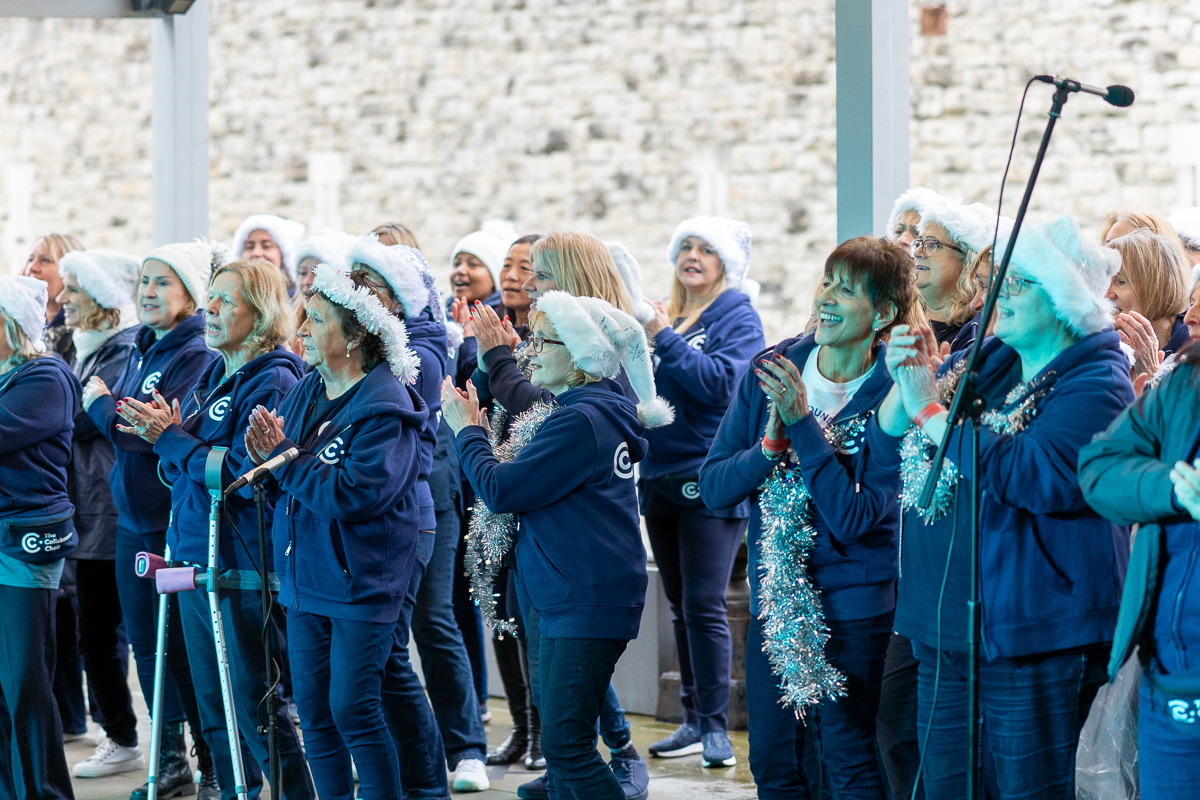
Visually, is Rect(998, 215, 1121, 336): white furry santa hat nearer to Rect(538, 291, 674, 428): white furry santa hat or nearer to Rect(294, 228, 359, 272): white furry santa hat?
Rect(538, 291, 674, 428): white furry santa hat

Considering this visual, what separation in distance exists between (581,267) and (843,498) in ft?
3.87

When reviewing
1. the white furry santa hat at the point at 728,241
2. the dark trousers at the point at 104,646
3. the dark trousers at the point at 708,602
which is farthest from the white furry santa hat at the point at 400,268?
the dark trousers at the point at 104,646

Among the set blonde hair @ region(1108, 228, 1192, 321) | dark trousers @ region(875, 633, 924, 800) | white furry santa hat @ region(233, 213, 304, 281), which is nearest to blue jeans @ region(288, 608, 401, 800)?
dark trousers @ region(875, 633, 924, 800)

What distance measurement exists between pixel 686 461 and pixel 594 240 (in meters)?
1.18

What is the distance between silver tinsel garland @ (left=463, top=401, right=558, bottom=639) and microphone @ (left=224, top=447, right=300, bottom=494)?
1.78ft

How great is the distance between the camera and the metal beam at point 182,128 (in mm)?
6867

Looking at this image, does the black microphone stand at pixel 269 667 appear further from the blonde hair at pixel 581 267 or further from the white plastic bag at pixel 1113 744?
the white plastic bag at pixel 1113 744

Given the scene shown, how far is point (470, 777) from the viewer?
487 cm

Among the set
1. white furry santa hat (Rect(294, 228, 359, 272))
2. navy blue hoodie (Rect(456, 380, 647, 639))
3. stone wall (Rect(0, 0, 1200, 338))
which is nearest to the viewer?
navy blue hoodie (Rect(456, 380, 647, 639))

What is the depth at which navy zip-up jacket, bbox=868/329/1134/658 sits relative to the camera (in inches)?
114

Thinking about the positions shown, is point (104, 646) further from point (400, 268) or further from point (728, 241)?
point (728, 241)

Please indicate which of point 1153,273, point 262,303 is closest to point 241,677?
point 262,303

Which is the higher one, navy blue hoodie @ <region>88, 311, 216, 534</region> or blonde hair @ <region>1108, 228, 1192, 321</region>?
blonde hair @ <region>1108, 228, 1192, 321</region>

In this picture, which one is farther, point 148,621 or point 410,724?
point 148,621
